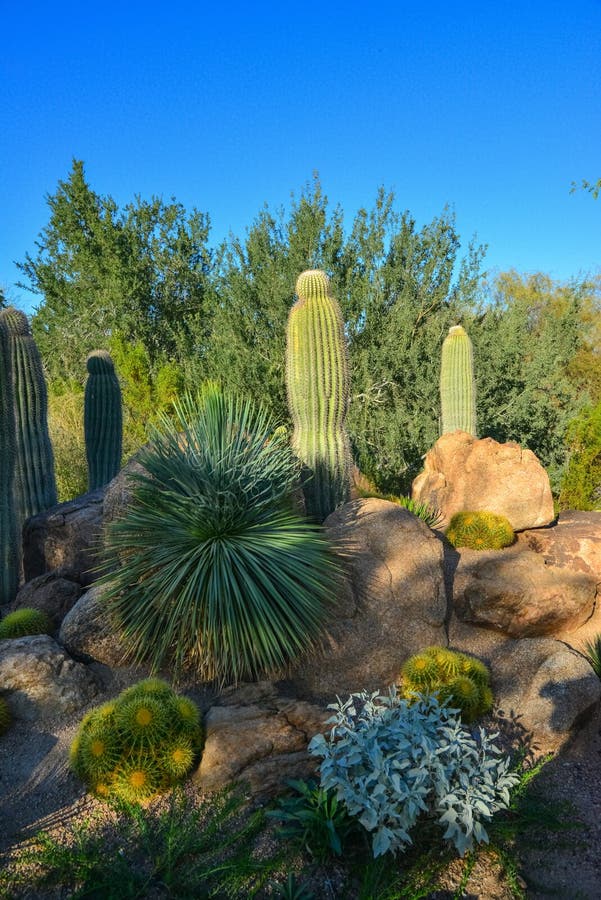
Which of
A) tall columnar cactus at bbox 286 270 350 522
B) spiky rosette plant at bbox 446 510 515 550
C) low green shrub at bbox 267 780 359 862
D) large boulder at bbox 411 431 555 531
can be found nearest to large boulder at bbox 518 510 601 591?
large boulder at bbox 411 431 555 531

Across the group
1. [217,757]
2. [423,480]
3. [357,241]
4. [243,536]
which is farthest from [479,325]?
[217,757]

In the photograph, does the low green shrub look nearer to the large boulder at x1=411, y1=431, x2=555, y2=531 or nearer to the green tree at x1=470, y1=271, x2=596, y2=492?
the large boulder at x1=411, y1=431, x2=555, y2=531

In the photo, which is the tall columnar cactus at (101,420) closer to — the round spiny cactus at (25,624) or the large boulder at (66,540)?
the large boulder at (66,540)

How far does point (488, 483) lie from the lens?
640cm

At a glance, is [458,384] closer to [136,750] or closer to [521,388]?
[521,388]

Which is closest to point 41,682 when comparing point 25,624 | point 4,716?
point 4,716

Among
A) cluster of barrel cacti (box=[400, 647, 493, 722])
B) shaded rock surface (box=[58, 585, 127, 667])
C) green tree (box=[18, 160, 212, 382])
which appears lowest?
cluster of barrel cacti (box=[400, 647, 493, 722])

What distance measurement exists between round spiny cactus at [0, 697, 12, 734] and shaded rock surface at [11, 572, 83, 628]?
122 centimetres

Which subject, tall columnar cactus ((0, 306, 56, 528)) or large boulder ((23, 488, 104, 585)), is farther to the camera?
tall columnar cactus ((0, 306, 56, 528))

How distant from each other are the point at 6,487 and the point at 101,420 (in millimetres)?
2746

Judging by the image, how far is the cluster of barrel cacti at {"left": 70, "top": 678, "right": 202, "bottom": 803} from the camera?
339 cm

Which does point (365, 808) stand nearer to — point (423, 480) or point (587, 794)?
point (587, 794)

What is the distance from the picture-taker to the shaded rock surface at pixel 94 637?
15.9 ft

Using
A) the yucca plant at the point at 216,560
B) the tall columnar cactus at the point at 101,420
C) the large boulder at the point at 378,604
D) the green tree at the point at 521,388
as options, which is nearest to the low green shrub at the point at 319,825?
the yucca plant at the point at 216,560
